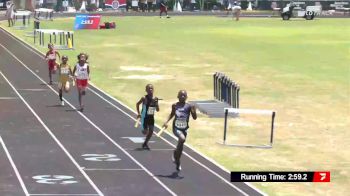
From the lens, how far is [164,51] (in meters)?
53.5

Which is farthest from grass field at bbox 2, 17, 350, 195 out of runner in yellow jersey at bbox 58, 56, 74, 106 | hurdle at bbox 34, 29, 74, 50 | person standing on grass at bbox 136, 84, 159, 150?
runner in yellow jersey at bbox 58, 56, 74, 106

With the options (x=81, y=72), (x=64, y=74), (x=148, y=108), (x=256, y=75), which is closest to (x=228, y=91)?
(x=81, y=72)

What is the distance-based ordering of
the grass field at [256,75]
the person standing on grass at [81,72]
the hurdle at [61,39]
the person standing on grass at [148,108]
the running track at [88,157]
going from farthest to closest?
the hurdle at [61,39], the person standing on grass at [81,72], the grass field at [256,75], the person standing on grass at [148,108], the running track at [88,157]

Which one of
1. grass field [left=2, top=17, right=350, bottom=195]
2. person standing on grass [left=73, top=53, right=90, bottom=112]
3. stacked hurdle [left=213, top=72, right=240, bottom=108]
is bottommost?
grass field [left=2, top=17, right=350, bottom=195]

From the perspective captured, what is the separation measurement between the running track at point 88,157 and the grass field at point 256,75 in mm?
1180

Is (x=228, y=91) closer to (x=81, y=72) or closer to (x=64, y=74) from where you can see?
(x=81, y=72)

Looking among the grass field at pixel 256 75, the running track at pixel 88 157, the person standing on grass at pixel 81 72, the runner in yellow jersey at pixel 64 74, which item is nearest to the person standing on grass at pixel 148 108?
the running track at pixel 88 157

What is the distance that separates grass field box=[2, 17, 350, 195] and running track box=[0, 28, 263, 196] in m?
1.18

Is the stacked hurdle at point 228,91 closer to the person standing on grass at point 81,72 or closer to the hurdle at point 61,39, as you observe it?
the person standing on grass at point 81,72

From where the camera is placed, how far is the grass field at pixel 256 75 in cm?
2183

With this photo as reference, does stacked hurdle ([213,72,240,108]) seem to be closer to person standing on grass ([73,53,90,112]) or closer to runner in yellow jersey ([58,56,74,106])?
person standing on grass ([73,53,90,112])

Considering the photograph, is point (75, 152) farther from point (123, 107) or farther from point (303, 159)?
point (123, 107)

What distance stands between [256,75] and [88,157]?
21.4 metres

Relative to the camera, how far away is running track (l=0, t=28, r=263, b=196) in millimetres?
17578
